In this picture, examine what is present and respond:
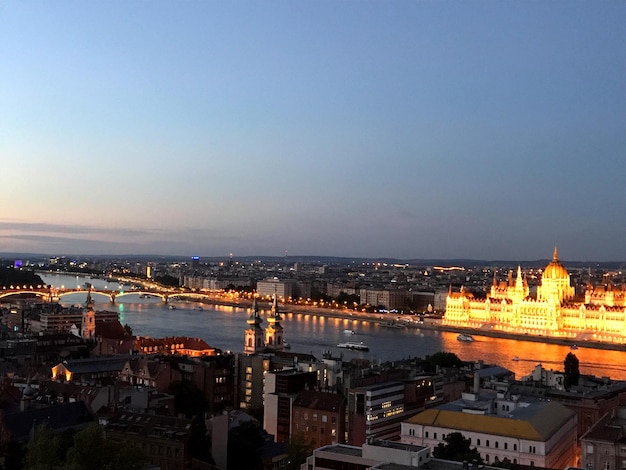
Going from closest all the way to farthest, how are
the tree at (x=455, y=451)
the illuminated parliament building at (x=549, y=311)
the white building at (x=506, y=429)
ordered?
the tree at (x=455, y=451), the white building at (x=506, y=429), the illuminated parliament building at (x=549, y=311)

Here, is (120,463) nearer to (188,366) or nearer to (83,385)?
(83,385)

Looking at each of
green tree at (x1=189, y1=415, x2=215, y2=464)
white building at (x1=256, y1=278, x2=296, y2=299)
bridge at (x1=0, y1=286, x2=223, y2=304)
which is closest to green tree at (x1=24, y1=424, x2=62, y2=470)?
green tree at (x1=189, y1=415, x2=215, y2=464)

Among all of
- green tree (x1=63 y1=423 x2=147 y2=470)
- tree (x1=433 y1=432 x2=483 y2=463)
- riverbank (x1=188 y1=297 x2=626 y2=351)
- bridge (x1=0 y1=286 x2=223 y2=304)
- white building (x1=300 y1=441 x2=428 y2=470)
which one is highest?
green tree (x1=63 y1=423 x2=147 y2=470)

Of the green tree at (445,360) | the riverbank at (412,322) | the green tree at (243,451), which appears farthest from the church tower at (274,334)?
the riverbank at (412,322)

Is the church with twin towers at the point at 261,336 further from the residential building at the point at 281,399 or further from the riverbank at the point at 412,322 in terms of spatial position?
the riverbank at the point at 412,322

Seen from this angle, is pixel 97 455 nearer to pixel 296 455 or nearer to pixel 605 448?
pixel 296 455

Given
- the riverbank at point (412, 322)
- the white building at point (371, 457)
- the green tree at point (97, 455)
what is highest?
the green tree at point (97, 455)

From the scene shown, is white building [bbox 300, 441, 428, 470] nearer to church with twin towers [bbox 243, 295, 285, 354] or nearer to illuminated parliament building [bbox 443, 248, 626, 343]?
church with twin towers [bbox 243, 295, 285, 354]
